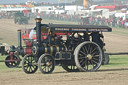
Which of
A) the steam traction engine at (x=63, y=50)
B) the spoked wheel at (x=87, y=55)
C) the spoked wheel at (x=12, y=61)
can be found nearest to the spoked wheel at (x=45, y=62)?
the steam traction engine at (x=63, y=50)

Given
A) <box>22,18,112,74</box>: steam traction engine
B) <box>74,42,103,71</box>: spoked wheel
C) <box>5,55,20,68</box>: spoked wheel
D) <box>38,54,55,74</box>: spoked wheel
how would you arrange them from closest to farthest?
<box>38,54,55,74</box>: spoked wheel
<box>22,18,112,74</box>: steam traction engine
<box>74,42,103,71</box>: spoked wheel
<box>5,55,20,68</box>: spoked wheel

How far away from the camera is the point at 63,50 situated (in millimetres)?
11328

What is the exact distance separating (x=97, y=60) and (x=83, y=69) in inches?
24.8

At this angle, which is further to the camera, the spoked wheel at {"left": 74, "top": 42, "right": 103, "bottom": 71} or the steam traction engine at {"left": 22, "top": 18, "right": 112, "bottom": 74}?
the spoked wheel at {"left": 74, "top": 42, "right": 103, "bottom": 71}

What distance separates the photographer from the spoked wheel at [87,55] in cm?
1120

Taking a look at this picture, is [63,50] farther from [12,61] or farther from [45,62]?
[12,61]

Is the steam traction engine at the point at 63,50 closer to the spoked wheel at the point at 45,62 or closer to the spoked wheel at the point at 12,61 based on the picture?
the spoked wheel at the point at 45,62

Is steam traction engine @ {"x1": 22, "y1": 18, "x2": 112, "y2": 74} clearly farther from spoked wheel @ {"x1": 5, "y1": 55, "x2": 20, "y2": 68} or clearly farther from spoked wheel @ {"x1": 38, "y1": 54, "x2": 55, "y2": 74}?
spoked wheel @ {"x1": 5, "y1": 55, "x2": 20, "y2": 68}

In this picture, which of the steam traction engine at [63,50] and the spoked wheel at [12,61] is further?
the spoked wheel at [12,61]

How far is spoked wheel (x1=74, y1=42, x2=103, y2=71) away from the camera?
36.8 ft

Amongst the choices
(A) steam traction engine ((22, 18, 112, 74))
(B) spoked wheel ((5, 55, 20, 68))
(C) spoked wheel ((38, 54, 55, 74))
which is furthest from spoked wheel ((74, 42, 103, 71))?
(B) spoked wheel ((5, 55, 20, 68))

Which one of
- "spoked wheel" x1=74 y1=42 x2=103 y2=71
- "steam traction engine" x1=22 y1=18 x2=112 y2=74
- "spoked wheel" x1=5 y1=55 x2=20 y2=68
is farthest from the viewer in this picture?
"spoked wheel" x1=5 y1=55 x2=20 y2=68

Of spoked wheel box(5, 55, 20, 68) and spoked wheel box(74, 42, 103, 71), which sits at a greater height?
spoked wheel box(74, 42, 103, 71)

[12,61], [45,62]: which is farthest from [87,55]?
[12,61]
